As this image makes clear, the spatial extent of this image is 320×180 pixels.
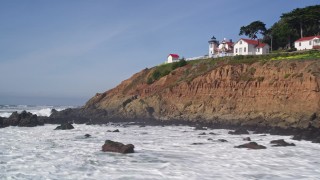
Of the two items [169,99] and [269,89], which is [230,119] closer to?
[269,89]

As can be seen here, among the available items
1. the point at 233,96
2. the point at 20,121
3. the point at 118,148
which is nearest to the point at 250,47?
the point at 233,96

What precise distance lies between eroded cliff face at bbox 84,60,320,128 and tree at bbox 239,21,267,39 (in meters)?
15.0

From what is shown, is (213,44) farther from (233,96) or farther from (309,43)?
(233,96)

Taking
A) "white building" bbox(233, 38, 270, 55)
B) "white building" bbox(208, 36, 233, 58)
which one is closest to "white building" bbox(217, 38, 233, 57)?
"white building" bbox(208, 36, 233, 58)

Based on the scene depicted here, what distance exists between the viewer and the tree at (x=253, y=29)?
66000 millimetres

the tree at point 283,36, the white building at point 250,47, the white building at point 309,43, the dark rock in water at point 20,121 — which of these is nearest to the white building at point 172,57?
the white building at point 250,47

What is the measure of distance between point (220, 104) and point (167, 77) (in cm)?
1546

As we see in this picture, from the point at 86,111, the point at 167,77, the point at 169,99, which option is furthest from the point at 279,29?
the point at 86,111

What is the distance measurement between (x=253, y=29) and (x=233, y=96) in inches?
1048

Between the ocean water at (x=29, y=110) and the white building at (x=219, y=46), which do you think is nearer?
the white building at (x=219, y=46)

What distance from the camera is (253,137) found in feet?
101

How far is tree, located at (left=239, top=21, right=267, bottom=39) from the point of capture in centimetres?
6600

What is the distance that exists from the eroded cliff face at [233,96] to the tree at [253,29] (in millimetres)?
14987

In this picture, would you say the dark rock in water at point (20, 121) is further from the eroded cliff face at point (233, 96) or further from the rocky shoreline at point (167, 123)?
the eroded cliff face at point (233, 96)
